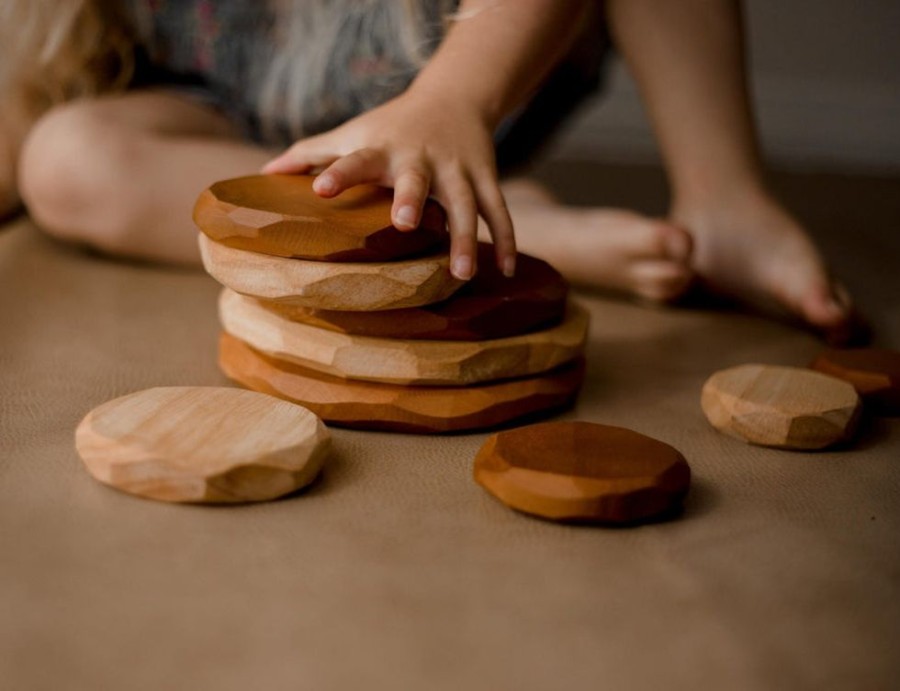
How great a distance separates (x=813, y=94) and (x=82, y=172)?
60.4 inches

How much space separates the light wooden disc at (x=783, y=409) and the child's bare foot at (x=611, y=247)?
220 millimetres

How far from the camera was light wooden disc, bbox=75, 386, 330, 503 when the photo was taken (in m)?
0.61

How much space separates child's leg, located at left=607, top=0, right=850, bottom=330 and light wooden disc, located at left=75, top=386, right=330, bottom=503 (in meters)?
0.53

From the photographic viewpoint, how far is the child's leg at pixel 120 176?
106 centimetres

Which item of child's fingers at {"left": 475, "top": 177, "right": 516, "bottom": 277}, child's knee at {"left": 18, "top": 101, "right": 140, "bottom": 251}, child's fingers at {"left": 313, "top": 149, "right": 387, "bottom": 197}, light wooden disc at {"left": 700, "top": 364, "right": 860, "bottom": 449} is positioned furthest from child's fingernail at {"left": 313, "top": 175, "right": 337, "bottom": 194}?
child's knee at {"left": 18, "top": 101, "right": 140, "bottom": 251}

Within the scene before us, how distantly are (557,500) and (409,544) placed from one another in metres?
0.09

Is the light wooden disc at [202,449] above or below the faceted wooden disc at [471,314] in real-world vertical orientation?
below

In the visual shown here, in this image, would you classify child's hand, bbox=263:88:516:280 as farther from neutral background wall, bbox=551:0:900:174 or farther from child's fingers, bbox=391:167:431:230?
neutral background wall, bbox=551:0:900:174

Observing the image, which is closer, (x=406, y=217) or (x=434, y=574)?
(x=434, y=574)

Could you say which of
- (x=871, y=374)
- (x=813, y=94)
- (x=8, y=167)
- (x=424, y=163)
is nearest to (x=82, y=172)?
(x=8, y=167)

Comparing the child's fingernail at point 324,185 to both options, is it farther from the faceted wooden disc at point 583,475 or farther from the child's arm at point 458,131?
the faceted wooden disc at point 583,475

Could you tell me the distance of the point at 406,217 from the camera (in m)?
0.69

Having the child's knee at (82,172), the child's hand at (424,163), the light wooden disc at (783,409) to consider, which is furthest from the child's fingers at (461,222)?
the child's knee at (82,172)

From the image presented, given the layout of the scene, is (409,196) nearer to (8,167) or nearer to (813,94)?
(8,167)
